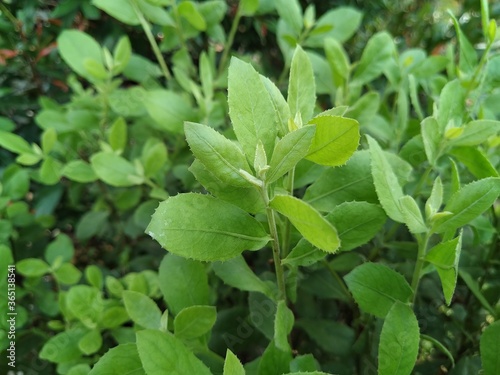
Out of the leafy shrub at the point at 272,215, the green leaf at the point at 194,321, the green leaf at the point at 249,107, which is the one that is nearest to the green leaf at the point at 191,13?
the leafy shrub at the point at 272,215

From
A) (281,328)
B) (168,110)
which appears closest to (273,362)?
(281,328)

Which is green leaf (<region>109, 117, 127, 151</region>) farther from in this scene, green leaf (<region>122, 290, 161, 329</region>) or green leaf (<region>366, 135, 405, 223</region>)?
green leaf (<region>366, 135, 405, 223</region>)

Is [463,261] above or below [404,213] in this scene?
below

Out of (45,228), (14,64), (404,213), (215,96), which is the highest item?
(404,213)

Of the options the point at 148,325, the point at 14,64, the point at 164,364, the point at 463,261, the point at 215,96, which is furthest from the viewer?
the point at 14,64

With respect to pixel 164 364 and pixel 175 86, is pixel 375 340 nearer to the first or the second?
pixel 164 364

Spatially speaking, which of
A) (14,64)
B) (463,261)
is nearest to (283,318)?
(463,261)
